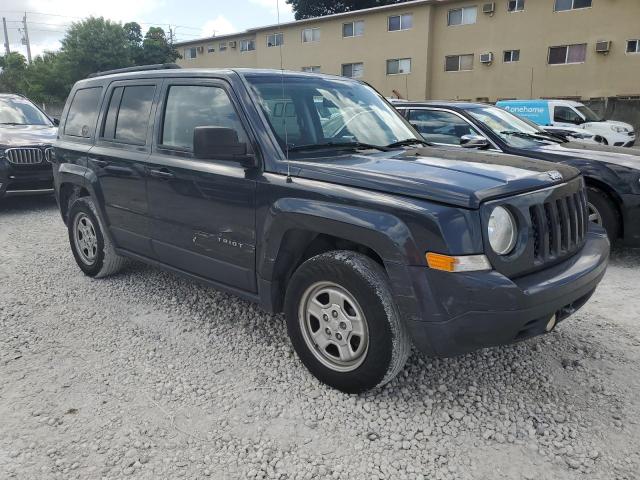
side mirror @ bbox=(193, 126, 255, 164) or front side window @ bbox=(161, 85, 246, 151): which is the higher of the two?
front side window @ bbox=(161, 85, 246, 151)

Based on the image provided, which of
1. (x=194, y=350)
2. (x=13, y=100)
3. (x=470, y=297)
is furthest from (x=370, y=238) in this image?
(x=13, y=100)

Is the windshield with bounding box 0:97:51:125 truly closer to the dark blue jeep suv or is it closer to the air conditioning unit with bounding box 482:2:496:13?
the dark blue jeep suv

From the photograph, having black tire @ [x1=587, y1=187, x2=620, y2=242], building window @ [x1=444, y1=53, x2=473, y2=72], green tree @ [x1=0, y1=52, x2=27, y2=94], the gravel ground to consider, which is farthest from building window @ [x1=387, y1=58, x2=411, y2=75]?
green tree @ [x1=0, y1=52, x2=27, y2=94]

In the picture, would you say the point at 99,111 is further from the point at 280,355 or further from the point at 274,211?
the point at 280,355

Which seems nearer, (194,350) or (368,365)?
(368,365)

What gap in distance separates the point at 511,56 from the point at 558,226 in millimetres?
26968

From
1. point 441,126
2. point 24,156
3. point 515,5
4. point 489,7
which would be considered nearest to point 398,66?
point 489,7

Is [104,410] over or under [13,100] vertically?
under

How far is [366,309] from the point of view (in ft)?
8.65

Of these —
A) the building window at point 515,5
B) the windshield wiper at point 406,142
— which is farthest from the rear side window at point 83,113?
the building window at point 515,5

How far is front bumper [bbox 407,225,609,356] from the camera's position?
7.66 ft

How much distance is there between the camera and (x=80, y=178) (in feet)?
15.1

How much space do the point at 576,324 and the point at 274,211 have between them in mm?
2476

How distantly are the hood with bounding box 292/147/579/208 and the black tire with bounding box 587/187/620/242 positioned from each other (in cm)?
248
